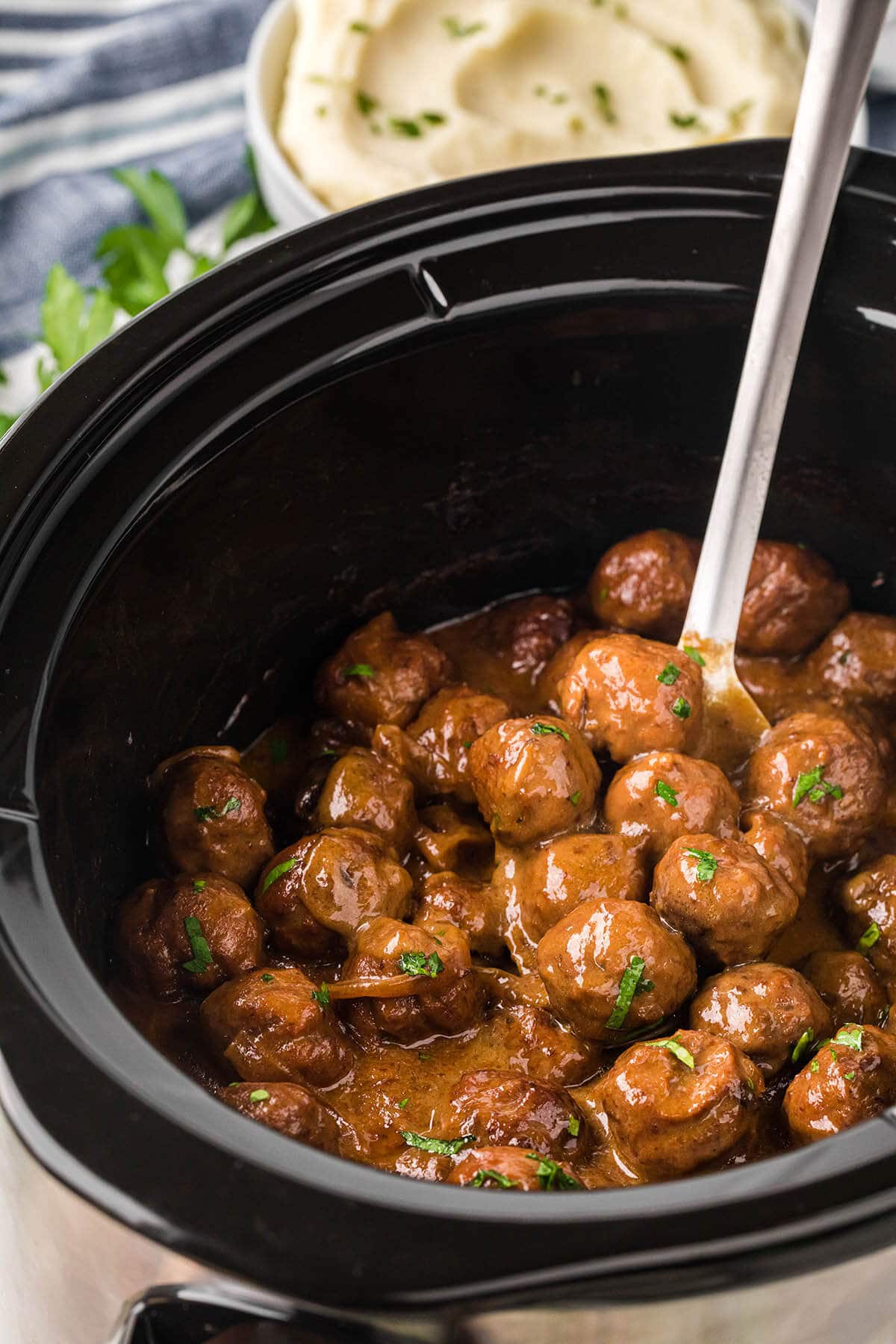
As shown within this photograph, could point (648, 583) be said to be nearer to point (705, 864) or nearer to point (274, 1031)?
point (705, 864)

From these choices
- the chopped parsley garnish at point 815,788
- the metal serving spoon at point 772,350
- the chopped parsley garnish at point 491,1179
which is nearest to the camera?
the chopped parsley garnish at point 491,1179

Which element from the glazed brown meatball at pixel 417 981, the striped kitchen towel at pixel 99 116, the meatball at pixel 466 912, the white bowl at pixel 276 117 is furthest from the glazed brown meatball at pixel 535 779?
the striped kitchen towel at pixel 99 116

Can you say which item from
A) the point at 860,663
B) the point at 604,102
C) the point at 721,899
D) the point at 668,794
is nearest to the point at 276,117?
the point at 604,102

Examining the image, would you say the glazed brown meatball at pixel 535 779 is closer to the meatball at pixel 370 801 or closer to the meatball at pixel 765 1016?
the meatball at pixel 370 801

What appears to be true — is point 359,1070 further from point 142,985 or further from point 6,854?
point 6,854

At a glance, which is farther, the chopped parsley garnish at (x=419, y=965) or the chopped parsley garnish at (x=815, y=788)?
the chopped parsley garnish at (x=815, y=788)

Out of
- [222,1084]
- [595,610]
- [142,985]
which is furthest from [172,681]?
[595,610]
